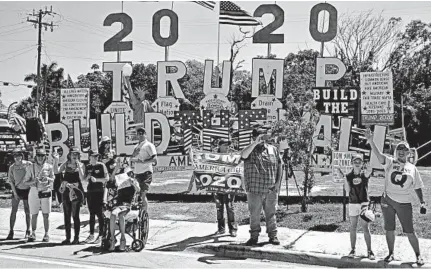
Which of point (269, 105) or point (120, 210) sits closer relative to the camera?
point (120, 210)

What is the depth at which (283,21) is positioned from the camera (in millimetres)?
14562

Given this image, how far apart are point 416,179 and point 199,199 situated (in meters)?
7.29

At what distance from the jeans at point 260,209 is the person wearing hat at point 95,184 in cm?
254

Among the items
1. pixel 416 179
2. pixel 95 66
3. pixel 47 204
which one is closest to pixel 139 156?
pixel 47 204

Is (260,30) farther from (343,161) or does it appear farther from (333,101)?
(343,161)

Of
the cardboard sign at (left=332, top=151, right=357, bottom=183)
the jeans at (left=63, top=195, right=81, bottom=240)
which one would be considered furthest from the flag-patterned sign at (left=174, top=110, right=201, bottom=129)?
the jeans at (left=63, top=195, right=81, bottom=240)

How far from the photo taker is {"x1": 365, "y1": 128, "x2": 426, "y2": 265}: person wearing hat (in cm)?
729

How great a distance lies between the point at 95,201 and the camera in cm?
927

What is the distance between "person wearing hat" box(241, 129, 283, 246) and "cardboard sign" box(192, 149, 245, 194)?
1.24 m

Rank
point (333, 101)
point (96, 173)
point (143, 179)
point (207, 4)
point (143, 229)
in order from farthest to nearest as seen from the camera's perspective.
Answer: point (207, 4)
point (333, 101)
point (143, 179)
point (96, 173)
point (143, 229)

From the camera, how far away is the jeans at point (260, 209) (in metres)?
8.64

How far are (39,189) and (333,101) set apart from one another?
7.40m

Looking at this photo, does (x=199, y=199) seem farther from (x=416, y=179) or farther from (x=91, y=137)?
(x=416, y=179)

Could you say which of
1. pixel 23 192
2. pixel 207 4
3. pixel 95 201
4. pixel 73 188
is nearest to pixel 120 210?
pixel 95 201
